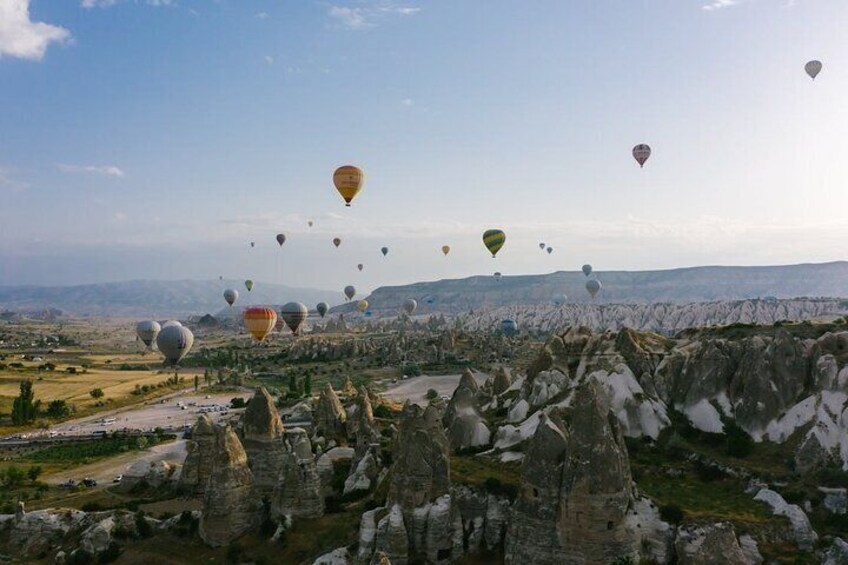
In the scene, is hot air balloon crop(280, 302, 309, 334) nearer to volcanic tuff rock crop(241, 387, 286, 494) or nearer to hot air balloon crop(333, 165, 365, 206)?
hot air balloon crop(333, 165, 365, 206)

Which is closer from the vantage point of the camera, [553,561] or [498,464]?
[553,561]

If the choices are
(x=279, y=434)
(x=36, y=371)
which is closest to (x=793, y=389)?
(x=279, y=434)

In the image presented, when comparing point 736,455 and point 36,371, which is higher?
point 736,455

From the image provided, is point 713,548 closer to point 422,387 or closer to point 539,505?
point 539,505

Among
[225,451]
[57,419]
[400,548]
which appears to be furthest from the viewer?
[57,419]

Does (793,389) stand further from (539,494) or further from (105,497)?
(105,497)

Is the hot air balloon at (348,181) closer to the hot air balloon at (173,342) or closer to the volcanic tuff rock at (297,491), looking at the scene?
the hot air balloon at (173,342)

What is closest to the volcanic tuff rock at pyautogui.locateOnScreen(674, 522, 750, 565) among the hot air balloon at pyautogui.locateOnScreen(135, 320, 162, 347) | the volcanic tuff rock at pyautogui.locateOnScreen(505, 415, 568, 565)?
the volcanic tuff rock at pyautogui.locateOnScreen(505, 415, 568, 565)
